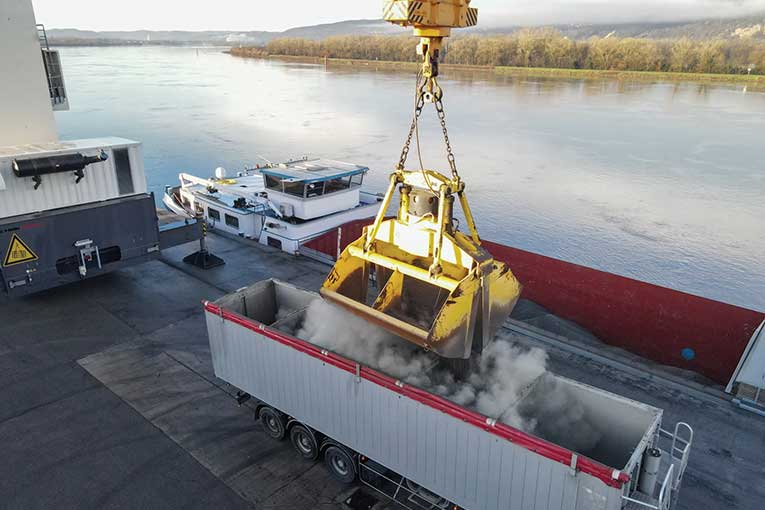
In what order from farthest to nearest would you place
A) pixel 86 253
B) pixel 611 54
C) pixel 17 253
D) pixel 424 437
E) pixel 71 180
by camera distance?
1. pixel 611 54
2. pixel 86 253
3. pixel 71 180
4. pixel 17 253
5. pixel 424 437

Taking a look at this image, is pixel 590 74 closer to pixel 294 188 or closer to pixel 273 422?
pixel 294 188

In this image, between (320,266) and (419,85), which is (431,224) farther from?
(320,266)

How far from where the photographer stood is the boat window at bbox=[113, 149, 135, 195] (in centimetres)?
1443

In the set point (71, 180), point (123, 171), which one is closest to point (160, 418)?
point (71, 180)

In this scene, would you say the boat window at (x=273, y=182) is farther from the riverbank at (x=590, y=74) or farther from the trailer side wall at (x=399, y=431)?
the riverbank at (x=590, y=74)

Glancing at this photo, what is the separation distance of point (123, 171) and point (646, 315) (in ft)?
46.8

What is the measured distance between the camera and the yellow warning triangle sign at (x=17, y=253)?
12461 millimetres

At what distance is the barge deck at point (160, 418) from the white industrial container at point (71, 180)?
283 cm

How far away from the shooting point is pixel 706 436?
9.86 m

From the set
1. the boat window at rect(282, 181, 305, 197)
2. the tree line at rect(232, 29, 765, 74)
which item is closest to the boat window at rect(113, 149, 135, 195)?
the boat window at rect(282, 181, 305, 197)

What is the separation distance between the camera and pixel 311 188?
19781mm

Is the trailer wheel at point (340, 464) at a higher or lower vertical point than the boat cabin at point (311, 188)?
lower

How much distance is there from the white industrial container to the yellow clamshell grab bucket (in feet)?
28.9

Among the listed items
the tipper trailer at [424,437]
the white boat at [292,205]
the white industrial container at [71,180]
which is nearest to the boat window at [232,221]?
the white boat at [292,205]
